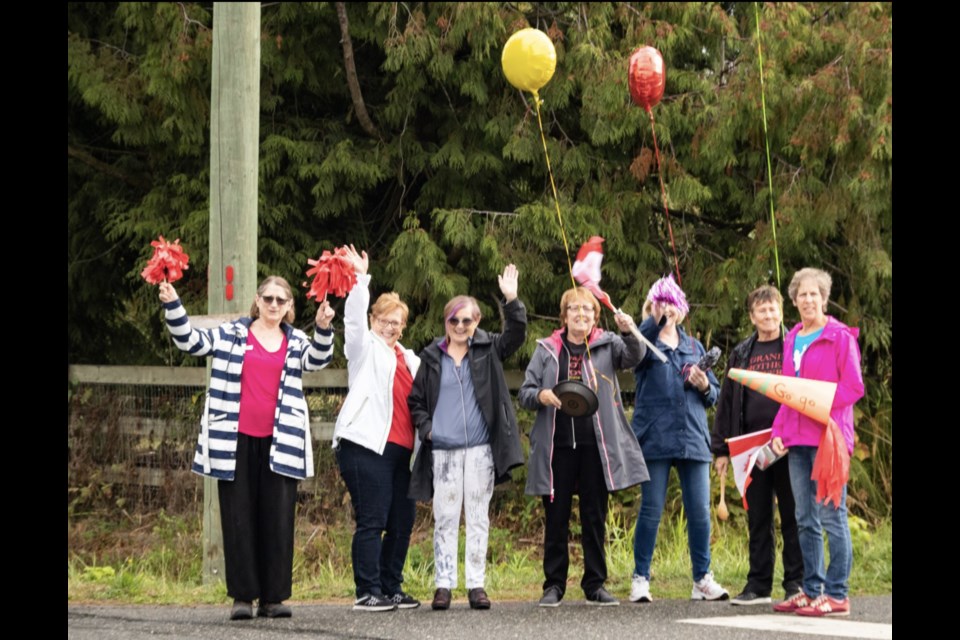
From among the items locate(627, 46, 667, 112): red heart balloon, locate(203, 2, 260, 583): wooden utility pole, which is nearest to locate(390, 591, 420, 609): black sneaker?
locate(203, 2, 260, 583): wooden utility pole

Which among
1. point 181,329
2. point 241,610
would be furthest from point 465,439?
point 181,329

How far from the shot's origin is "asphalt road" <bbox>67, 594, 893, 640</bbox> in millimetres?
6672

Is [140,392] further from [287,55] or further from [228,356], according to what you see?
[228,356]

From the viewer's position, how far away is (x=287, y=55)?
1134cm

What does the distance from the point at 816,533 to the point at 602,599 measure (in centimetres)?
130

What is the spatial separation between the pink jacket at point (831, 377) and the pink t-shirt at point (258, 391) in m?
2.84

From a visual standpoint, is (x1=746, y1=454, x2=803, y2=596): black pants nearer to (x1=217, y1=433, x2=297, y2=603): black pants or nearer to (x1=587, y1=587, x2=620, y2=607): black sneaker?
(x1=587, y1=587, x2=620, y2=607): black sneaker

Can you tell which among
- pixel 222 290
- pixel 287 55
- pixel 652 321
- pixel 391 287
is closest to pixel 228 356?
pixel 222 290

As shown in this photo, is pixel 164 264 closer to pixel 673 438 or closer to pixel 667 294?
pixel 667 294

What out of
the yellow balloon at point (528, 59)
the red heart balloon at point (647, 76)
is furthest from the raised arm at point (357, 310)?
the red heart balloon at point (647, 76)

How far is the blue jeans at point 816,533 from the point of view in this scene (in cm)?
730

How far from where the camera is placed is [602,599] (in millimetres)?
→ 7801

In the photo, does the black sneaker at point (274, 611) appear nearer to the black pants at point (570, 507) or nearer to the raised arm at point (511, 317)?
the black pants at point (570, 507)

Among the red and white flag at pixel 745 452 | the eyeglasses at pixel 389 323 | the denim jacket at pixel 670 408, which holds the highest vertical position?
the eyeglasses at pixel 389 323
